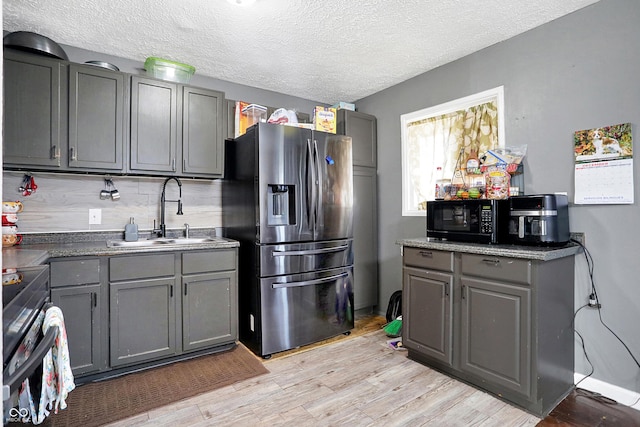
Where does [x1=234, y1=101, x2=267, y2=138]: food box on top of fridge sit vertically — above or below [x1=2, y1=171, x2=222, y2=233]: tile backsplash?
above

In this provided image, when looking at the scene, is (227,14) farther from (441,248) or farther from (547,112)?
(547,112)

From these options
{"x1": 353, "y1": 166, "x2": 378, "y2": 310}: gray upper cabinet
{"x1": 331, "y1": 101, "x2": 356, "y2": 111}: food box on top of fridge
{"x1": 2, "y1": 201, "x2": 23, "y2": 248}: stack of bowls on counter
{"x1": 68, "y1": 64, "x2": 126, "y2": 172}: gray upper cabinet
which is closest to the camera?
{"x1": 2, "y1": 201, "x2": 23, "y2": 248}: stack of bowls on counter

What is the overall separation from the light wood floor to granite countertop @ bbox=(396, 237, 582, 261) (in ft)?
3.02

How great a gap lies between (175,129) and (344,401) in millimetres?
2410

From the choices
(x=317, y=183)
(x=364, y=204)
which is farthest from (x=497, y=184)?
(x=364, y=204)

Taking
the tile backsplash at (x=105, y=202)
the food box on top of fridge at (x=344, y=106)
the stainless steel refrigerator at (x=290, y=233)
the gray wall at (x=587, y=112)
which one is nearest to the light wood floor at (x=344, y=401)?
the stainless steel refrigerator at (x=290, y=233)

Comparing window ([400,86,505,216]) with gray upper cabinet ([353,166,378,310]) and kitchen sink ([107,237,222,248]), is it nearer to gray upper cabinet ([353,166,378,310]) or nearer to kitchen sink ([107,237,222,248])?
gray upper cabinet ([353,166,378,310])

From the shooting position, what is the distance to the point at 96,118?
2.57 metres

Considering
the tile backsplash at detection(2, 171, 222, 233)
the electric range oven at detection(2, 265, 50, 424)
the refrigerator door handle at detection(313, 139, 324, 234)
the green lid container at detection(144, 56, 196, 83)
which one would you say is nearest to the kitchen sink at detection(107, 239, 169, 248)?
the tile backsplash at detection(2, 171, 222, 233)

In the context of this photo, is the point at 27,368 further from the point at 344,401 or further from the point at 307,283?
the point at 307,283

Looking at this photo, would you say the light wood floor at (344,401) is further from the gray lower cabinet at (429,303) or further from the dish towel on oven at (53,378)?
the dish towel on oven at (53,378)

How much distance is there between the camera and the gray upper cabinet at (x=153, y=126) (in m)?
2.71

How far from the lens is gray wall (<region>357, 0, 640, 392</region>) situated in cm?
212

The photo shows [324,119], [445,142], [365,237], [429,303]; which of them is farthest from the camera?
[365,237]
